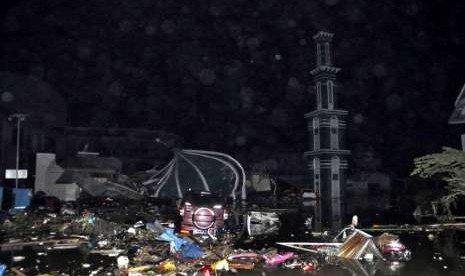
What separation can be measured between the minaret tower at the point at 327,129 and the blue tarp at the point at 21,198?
1372 inches

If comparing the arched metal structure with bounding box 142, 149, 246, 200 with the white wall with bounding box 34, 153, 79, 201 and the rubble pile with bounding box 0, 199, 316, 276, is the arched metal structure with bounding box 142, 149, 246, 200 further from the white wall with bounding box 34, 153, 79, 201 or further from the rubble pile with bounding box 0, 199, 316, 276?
the rubble pile with bounding box 0, 199, 316, 276

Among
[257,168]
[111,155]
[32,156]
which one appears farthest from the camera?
[257,168]

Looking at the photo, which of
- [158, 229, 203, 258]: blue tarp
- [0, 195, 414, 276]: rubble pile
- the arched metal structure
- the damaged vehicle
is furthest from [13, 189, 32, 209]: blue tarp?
[158, 229, 203, 258]: blue tarp

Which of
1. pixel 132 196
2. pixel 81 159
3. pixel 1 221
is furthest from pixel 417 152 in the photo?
pixel 1 221

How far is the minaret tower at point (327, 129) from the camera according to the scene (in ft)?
166

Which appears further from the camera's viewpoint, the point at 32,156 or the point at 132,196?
the point at 32,156

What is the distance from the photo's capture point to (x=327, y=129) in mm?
51031

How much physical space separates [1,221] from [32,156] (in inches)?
936

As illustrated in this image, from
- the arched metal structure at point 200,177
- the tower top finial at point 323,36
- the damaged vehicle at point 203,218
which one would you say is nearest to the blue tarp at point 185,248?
the damaged vehicle at point 203,218

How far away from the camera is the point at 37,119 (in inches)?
1918

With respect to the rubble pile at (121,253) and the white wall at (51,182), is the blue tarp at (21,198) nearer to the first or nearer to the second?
the rubble pile at (121,253)

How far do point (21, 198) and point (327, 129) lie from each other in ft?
123

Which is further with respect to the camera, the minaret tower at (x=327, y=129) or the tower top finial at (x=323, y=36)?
the tower top finial at (x=323, y=36)

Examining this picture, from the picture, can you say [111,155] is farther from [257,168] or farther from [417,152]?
[417,152]
